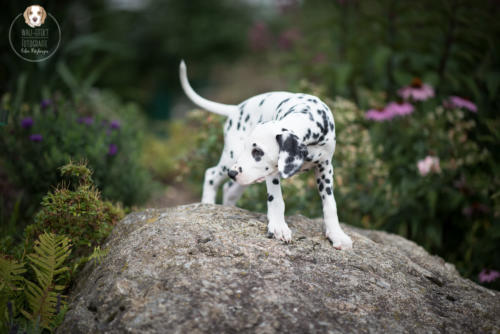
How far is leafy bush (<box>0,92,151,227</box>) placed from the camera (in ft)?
13.0

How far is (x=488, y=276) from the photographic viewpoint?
3584 millimetres

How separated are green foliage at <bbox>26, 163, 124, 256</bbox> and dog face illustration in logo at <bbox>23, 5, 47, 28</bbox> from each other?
287cm

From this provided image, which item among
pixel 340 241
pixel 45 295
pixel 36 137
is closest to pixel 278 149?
pixel 340 241

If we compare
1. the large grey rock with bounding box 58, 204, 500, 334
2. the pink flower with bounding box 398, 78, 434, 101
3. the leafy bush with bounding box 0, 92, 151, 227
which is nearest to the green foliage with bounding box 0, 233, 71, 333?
the large grey rock with bounding box 58, 204, 500, 334

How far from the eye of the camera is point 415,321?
92.9 inches

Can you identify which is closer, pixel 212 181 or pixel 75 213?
pixel 75 213

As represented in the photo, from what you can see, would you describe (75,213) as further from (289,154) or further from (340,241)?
(340,241)

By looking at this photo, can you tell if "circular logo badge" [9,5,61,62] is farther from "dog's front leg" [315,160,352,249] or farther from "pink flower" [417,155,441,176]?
"pink flower" [417,155,441,176]

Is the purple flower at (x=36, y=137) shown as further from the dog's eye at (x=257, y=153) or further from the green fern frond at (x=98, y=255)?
the dog's eye at (x=257, y=153)

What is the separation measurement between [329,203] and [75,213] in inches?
73.6

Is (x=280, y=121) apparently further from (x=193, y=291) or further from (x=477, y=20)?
(x=477, y=20)

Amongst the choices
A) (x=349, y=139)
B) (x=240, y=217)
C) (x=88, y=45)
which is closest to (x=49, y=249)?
(x=240, y=217)

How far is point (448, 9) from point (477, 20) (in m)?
0.82

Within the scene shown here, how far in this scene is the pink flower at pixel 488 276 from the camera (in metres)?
3.56
